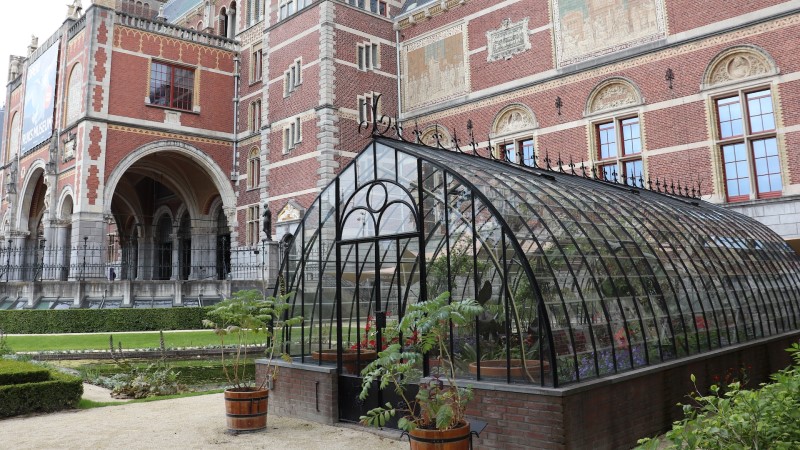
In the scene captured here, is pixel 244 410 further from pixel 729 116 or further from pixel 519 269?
pixel 729 116

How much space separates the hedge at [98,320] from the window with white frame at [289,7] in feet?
47.1

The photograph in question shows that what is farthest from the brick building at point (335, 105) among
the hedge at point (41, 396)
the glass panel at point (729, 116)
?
the hedge at point (41, 396)

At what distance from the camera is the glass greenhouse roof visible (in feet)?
20.9

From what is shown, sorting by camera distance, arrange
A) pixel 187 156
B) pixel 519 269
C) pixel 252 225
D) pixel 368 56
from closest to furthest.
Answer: pixel 519 269 < pixel 368 56 < pixel 187 156 < pixel 252 225

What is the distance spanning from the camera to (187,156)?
29.0 m

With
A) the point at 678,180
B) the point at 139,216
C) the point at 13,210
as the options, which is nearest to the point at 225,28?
the point at 139,216

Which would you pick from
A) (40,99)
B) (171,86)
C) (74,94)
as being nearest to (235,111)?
(171,86)

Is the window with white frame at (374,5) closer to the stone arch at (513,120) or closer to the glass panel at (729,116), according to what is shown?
the stone arch at (513,120)

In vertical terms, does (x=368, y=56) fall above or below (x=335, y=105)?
above

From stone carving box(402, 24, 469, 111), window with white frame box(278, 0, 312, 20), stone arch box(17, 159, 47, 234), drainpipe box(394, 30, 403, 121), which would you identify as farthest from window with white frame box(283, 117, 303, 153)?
stone arch box(17, 159, 47, 234)

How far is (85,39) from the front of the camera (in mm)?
25906

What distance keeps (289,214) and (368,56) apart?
7.90 m

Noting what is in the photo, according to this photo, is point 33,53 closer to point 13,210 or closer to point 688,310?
point 13,210

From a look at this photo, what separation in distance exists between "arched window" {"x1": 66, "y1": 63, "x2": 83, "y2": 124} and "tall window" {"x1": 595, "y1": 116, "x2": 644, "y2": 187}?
861 inches
